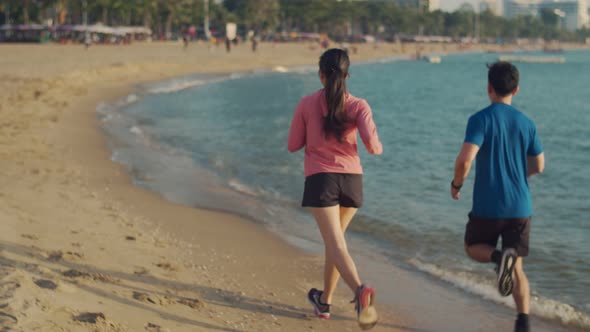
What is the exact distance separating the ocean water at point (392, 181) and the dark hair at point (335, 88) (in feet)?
8.77

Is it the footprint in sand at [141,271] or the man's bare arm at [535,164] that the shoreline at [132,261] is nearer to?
the footprint in sand at [141,271]

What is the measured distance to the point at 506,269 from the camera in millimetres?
4219

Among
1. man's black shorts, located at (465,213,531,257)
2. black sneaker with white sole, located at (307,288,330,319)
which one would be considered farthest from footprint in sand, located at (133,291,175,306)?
man's black shorts, located at (465,213,531,257)

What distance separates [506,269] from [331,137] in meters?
1.30

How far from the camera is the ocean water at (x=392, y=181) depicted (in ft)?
25.0

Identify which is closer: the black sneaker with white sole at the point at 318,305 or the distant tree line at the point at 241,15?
the black sneaker with white sole at the point at 318,305

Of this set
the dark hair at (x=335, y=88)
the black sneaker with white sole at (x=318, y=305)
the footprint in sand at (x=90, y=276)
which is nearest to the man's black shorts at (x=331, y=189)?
the dark hair at (x=335, y=88)

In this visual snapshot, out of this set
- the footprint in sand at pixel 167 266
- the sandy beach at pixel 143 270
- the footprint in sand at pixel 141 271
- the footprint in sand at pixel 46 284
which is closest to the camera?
the sandy beach at pixel 143 270

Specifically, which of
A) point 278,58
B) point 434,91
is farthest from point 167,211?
point 278,58

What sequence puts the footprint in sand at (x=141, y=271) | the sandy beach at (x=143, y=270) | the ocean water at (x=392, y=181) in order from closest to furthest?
the sandy beach at (x=143, y=270) < the footprint in sand at (x=141, y=271) < the ocean water at (x=392, y=181)

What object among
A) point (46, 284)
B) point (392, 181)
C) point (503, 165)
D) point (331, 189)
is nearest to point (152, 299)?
point (46, 284)

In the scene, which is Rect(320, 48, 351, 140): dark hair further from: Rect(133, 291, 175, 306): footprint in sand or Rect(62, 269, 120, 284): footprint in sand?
Rect(62, 269, 120, 284): footprint in sand

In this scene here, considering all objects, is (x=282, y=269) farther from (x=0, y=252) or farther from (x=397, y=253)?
(x=0, y=252)

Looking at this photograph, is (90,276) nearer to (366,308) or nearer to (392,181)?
(366,308)
